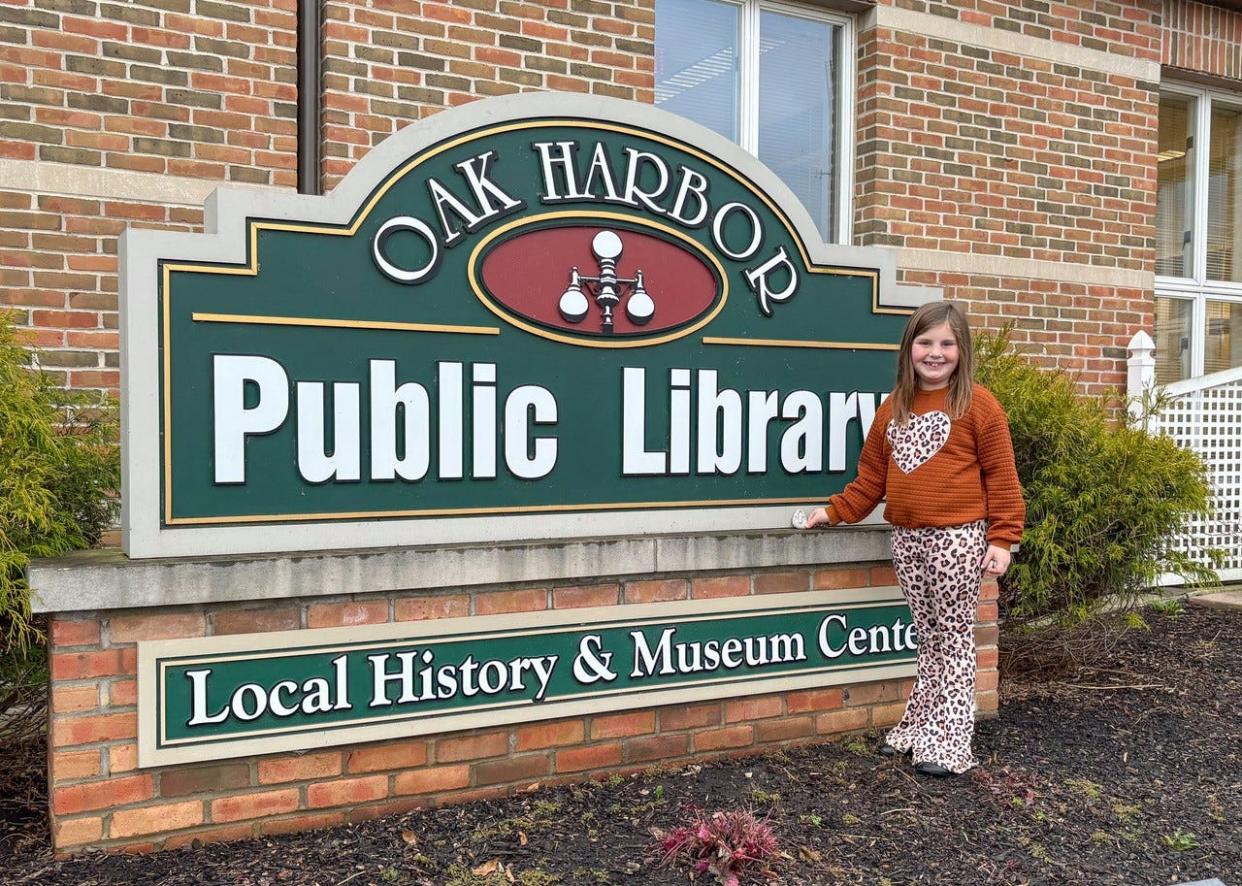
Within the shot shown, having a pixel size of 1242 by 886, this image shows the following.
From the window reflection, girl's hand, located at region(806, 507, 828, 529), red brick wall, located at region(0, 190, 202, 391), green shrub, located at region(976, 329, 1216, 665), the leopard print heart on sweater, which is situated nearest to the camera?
the leopard print heart on sweater

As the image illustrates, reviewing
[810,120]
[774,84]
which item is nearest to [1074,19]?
[810,120]

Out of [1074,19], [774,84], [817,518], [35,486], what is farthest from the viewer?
[1074,19]

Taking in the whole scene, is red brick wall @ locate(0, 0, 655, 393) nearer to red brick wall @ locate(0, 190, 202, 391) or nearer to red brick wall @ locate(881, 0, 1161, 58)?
red brick wall @ locate(0, 190, 202, 391)

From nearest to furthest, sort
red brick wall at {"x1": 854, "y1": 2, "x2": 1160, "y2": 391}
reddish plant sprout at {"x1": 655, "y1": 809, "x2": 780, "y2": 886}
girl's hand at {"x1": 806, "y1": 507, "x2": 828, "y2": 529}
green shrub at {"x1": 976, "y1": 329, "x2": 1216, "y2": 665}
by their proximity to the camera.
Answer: reddish plant sprout at {"x1": 655, "y1": 809, "x2": 780, "y2": 886} → girl's hand at {"x1": 806, "y1": 507, "x2": 828, "y2": 529} → green shrub at {"x1": 976, "y1": 329, "x2": 1216, "y2": 665} → red brick wall at {"x1": 854, "y1": 2, "x2": 1160, "y2": 391}

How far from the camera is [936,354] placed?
3.61m

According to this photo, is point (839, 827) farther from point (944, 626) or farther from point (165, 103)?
point (165, 103)

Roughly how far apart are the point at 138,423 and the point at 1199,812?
348 cm

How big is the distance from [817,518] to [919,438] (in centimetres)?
48

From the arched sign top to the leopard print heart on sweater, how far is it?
1.30ft

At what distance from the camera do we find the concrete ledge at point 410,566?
9.48 feet

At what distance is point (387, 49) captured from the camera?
5348mm

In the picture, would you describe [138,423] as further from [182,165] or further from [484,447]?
[182,165]

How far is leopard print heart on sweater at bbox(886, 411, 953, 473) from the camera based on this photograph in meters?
3.63

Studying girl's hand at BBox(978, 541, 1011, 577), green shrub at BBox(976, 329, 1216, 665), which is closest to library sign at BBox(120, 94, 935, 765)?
girl's hand at BBox(978, 541, 1011, 577)
